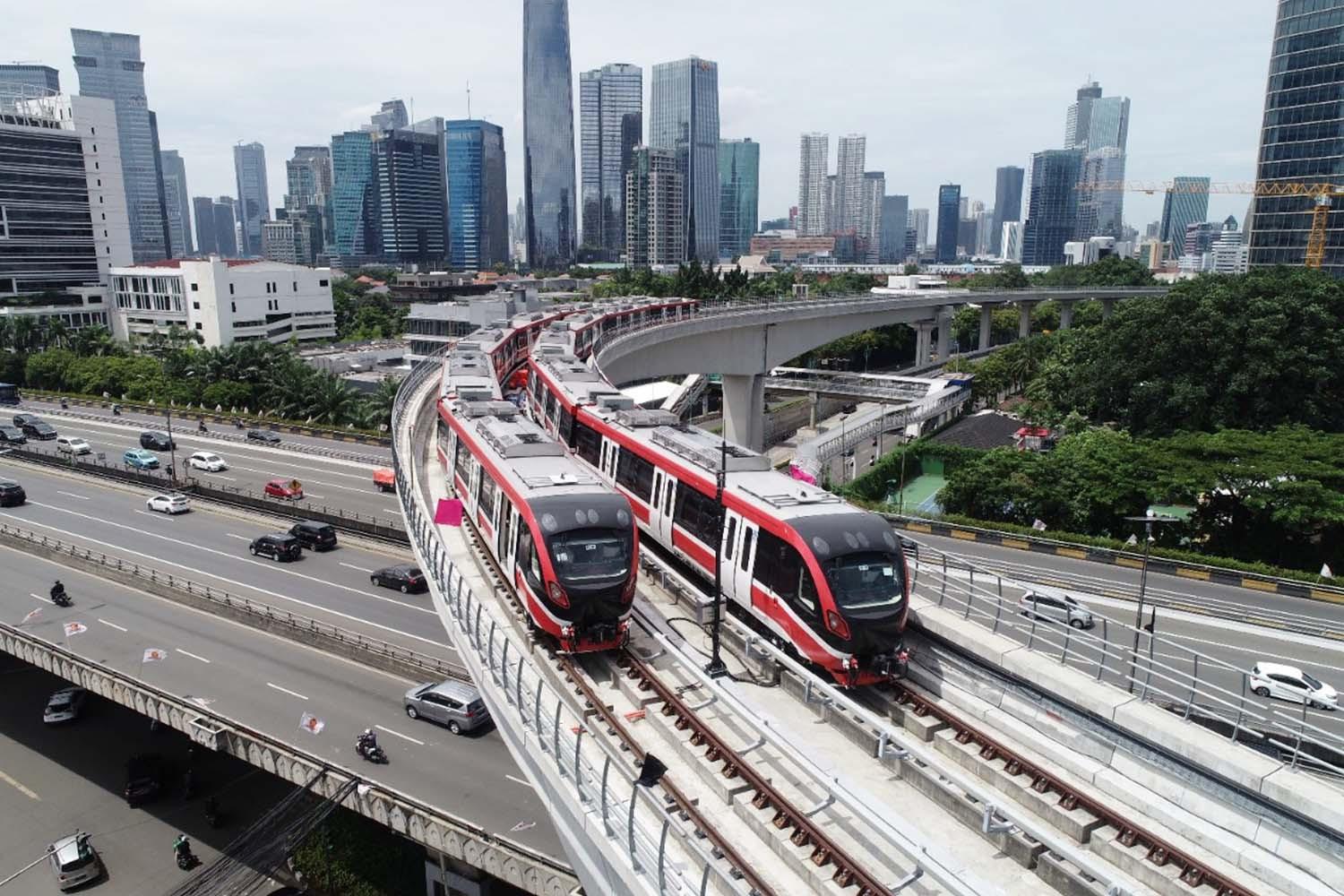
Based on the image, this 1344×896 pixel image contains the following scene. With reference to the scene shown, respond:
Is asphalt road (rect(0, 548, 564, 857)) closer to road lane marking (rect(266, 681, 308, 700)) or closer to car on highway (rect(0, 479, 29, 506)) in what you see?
road lane marking (rect(266, 681, 308, 700))

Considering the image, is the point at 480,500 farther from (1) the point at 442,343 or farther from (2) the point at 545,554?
(1) the point at 442,343

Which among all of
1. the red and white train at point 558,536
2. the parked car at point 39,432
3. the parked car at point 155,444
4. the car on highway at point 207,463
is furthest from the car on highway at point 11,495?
the red and white train at point 558,536

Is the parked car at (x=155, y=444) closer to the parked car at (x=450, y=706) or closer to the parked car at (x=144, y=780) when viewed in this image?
the parked car at (x=144, y=780)

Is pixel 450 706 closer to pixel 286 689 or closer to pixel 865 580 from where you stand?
pixel 286 689

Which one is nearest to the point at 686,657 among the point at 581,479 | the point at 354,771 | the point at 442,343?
the point at 581,479

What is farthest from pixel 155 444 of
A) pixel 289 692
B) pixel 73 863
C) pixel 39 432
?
pixel 73 863
